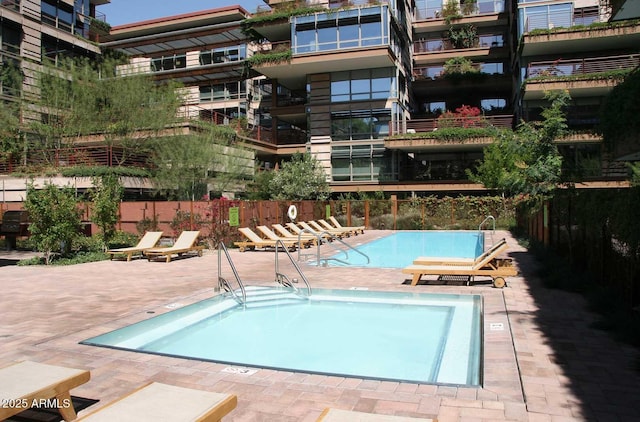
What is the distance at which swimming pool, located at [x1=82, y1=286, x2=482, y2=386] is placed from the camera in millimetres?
6141

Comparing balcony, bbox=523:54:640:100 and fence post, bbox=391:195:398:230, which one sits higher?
balcony, bbox=523:54:640:100

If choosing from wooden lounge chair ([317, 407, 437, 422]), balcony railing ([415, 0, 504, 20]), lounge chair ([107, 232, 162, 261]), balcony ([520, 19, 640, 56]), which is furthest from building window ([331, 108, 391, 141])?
wooden lounge chair ([317, 407, 437, 422])

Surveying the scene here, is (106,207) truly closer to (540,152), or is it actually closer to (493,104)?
(540,152)

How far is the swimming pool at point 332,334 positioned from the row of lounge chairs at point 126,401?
1922mm

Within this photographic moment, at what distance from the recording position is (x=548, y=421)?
3877 millimetres

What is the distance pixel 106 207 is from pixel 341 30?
21.7m

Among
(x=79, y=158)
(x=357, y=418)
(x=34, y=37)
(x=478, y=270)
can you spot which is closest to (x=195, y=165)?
(x=79, y=158)

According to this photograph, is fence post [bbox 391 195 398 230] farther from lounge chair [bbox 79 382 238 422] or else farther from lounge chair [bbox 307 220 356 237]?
lounge chair [bbox 79 382 238 422]

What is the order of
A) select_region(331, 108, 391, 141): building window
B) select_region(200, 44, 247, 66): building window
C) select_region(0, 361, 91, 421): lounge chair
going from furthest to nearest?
1. select_region(200, 44, 247, 66): building window
2. select_region(331, 108, 391, 141): building window
3. select_region(0, 361, 91, 421): lounge chair

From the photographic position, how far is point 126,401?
348 cm

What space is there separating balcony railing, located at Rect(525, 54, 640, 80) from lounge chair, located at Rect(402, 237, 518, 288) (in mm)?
23046

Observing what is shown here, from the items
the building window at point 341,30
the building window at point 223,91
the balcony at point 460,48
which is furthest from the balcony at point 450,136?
the building window at point 223,91

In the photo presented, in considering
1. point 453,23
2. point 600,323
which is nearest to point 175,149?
point 600,323

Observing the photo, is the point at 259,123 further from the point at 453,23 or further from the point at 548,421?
the point at 548,421
